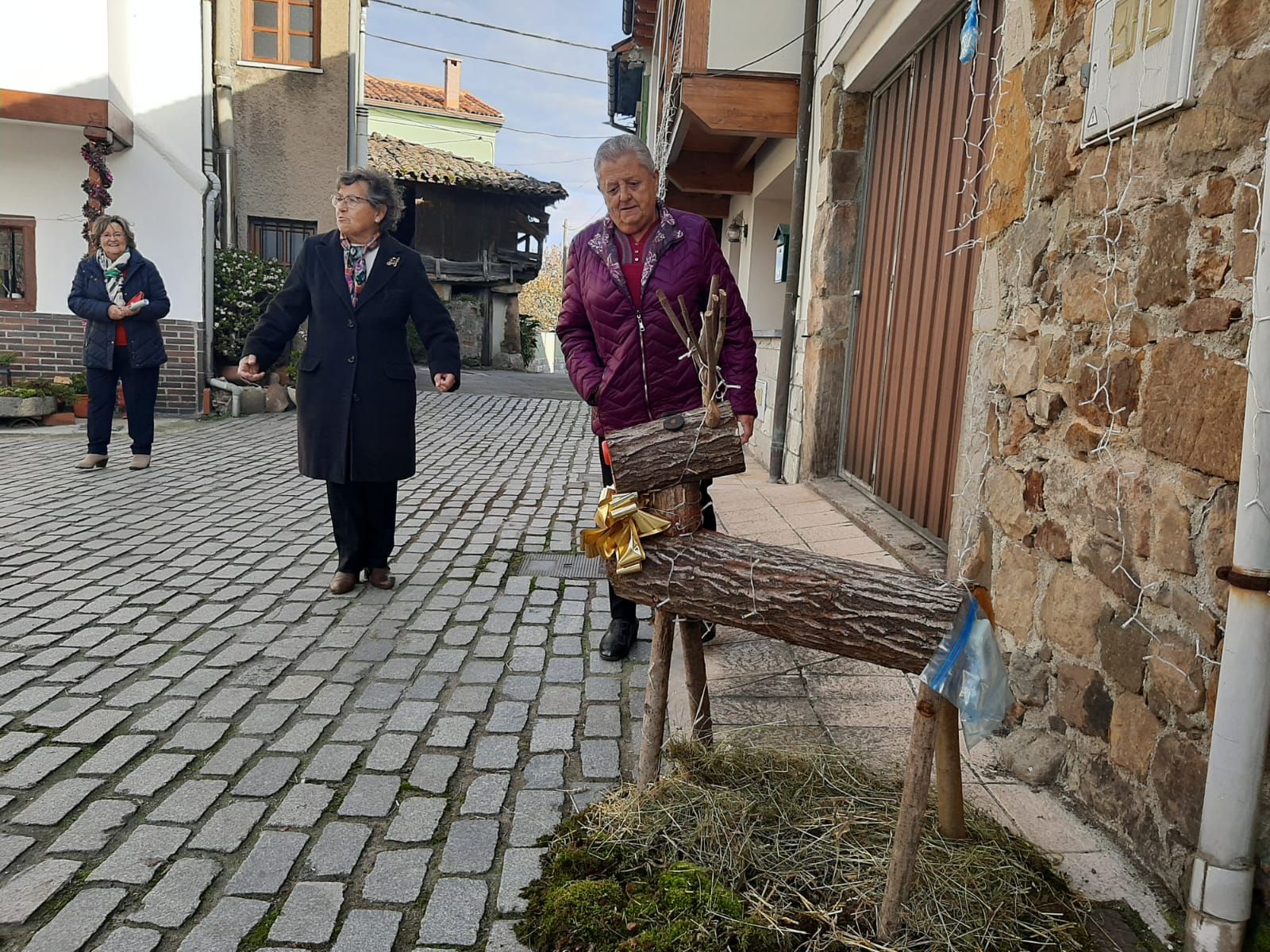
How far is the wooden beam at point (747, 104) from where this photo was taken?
714 centimetres

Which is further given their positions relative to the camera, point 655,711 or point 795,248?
point 795,248

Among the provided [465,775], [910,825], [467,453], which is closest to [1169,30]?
[910,825]

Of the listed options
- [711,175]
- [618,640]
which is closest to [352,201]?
[618,640]

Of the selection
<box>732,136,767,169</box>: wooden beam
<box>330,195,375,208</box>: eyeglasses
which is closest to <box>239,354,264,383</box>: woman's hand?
<box>330,195,375,208</box>: eyeglasses

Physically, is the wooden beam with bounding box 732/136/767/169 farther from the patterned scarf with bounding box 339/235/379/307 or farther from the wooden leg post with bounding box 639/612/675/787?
the wooden leg post with bounding box 639/612/675/787

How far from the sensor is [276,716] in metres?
3.03

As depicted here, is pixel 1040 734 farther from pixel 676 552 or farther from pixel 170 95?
pixel 170 95

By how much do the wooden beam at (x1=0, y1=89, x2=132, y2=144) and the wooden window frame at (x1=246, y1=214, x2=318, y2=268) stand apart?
3.74 metres

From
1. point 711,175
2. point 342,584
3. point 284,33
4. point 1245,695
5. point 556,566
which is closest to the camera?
point 1245,695

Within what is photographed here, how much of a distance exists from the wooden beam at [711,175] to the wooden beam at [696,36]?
9.89 ft

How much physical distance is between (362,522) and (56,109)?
8.40 meters

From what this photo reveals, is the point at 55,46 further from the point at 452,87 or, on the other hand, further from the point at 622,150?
the point at 452,87

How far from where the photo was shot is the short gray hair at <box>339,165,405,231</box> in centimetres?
417

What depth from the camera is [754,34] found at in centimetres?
704
